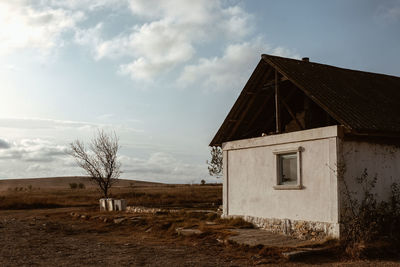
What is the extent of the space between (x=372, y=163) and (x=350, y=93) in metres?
2.74

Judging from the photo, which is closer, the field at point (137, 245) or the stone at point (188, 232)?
the field at point (137, 245)

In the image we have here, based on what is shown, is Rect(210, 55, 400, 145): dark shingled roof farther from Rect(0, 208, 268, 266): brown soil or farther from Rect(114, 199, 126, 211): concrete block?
Rect(114, 199, 126, 211): concrete block

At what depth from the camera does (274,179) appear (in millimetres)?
14023

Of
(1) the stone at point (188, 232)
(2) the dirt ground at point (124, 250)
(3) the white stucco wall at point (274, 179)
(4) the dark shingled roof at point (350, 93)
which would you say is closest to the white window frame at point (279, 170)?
(3) the white stucco wall at point (274, 179)

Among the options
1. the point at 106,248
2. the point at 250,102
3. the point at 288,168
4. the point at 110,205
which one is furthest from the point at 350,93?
the point at 110,205

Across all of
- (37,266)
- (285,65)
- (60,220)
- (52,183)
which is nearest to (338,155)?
(285,65)

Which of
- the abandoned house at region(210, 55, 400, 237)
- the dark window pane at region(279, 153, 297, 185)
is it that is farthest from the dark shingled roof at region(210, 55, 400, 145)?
the dark window pane at region(279, 153, 297, 185)

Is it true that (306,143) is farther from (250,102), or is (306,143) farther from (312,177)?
(250,102)

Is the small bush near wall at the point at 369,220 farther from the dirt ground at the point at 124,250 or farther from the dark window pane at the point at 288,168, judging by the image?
the dark window pane at the point at 288,168

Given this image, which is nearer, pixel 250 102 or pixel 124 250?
pixel 124 250

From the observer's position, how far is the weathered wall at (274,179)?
12.1 meters

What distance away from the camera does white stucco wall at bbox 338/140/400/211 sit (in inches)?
473

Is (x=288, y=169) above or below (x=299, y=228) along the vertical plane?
above

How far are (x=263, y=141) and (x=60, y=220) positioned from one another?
Result: 454 inches
